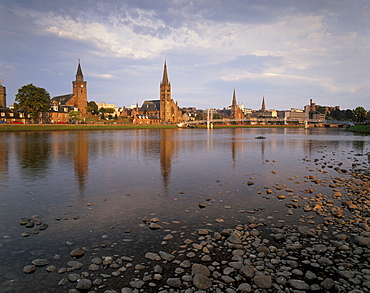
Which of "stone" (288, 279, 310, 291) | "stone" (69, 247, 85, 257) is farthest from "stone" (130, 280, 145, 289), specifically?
"stone" (288, 279, 310, 291)

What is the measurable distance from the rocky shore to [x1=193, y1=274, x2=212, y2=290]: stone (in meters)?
0.02

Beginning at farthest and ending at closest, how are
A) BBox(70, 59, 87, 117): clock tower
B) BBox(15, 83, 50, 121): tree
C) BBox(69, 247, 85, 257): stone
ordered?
BBox(70, 59, 87, 117): clock tower < BBox(15, 83, 50, 121): tree < BBox(69, 247, 85, 257): stone

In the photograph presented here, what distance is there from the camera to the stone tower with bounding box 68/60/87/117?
579 ft

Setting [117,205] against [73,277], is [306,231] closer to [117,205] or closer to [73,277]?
[73,277]

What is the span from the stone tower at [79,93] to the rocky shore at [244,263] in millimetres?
180865

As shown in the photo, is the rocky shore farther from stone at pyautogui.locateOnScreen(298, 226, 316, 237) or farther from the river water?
the river water

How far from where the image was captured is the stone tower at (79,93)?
176 m

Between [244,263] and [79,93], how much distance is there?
620 ft

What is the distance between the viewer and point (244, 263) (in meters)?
7.43

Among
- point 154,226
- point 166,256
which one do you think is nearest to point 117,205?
point 154,226

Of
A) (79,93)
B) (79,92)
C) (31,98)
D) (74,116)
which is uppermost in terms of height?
(79,92)

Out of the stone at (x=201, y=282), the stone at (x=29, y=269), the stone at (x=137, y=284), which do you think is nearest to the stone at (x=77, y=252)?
the stone at (x=29, y=269)

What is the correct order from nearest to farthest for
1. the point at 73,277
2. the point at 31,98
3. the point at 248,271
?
1. the point at 73,277
2. the point at 248,271
3. the point at 31,98

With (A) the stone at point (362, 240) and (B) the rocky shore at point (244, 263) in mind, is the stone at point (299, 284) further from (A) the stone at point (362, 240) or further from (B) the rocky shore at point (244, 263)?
(A) the stone at point (362, 240)
